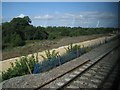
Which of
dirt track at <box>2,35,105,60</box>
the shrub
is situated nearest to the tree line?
dirt track at <box>2,35,105,60</box>

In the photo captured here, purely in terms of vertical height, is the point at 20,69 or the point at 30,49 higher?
the point at 20,69

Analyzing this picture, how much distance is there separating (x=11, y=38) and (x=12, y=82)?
22368 mm

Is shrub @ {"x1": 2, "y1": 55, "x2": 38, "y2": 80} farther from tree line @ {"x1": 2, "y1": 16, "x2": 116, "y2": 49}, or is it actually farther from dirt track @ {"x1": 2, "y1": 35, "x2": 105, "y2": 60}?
tree line @ {"x1": 2, "y1": 16, "x2": 116, "y2": 49}

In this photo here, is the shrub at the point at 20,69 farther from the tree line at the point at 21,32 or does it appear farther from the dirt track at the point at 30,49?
the tree line at the point at 21,32

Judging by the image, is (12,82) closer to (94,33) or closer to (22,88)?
(22,88)

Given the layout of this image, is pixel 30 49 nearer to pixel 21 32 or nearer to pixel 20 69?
pixel 21 32

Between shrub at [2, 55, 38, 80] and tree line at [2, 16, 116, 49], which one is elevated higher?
tree line at [2, 16, 116, 49]

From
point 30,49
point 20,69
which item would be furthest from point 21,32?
point 20,69

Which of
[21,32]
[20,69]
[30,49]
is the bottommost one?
[30,49]

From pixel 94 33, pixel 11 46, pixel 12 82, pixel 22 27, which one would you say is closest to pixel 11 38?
pixel 11 46

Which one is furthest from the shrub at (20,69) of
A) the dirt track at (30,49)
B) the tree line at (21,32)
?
the tree line at (21,32)

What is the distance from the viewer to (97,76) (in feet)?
28.6

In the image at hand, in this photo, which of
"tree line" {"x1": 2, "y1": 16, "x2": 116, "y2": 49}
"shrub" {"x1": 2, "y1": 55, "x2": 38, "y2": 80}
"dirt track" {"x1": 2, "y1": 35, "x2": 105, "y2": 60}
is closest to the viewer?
"shrub" {"x1": 2, "y1": 55, "x2": 38, "y2": 80}

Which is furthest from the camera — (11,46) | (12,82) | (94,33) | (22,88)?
(94,33)
